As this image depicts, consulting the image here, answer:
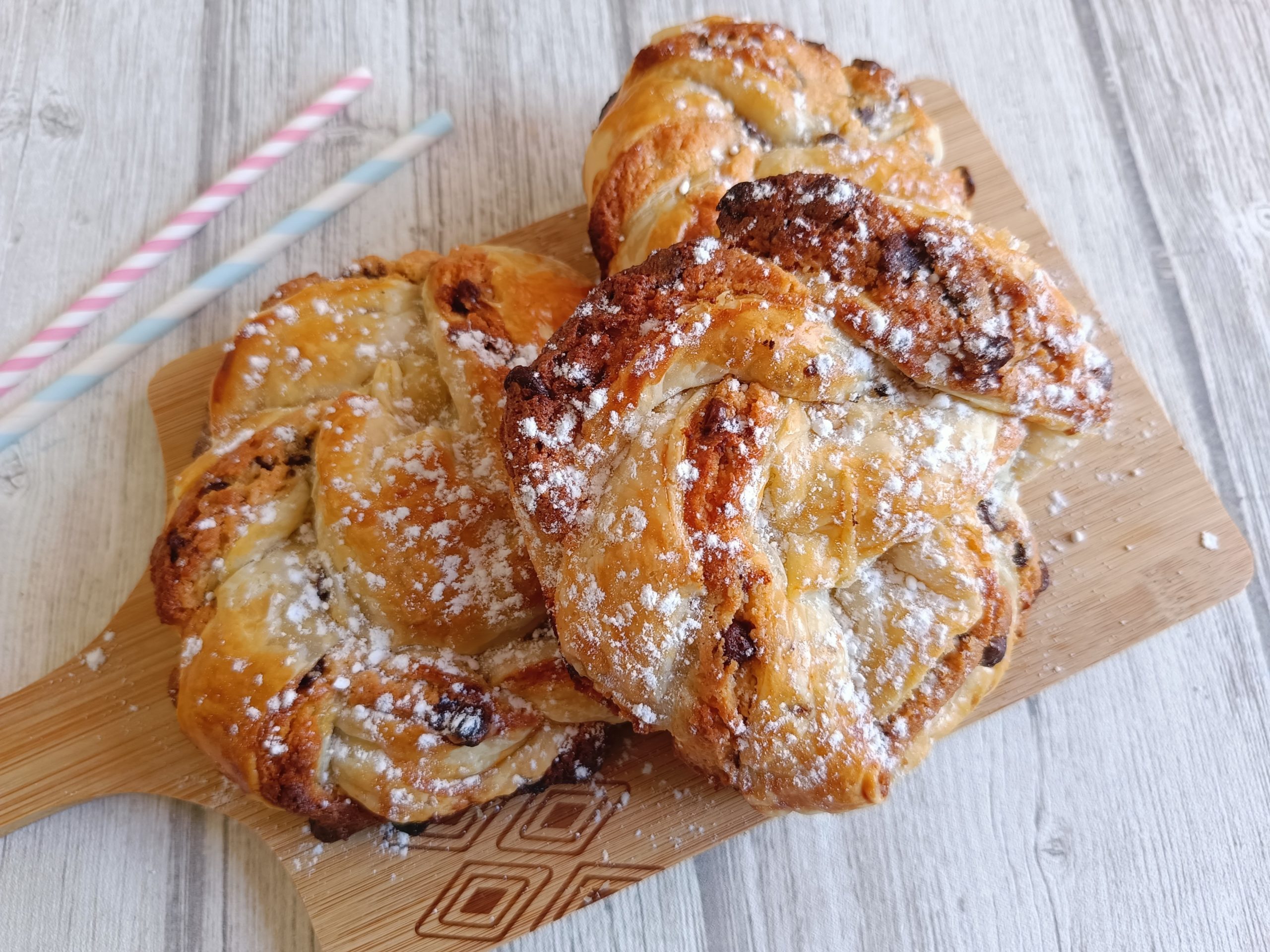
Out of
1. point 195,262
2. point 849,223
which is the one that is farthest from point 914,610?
point 195,262

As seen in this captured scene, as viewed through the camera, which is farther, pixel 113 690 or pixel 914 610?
pixel 113 690

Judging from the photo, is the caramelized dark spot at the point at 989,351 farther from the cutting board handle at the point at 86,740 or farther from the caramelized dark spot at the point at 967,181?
the cutting board handle at the point at 86,740

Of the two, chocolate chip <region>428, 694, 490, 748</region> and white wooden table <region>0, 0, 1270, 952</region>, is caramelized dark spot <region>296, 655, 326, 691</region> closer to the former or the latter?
chocolate chip <region>428, 694, 490, 748</region>

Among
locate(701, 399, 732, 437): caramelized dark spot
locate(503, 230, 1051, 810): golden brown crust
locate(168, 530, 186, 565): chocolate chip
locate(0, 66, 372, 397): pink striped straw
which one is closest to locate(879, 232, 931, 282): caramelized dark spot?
locate(503, 230, 1051, 810): golden brown crust

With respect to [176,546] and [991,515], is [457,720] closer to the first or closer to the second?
[176,546]

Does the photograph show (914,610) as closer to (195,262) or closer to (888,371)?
(888,371)
